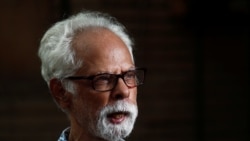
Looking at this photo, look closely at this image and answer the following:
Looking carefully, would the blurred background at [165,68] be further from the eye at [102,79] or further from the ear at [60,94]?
the eye at [102,79]

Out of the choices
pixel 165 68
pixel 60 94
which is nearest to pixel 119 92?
pixel 60 94

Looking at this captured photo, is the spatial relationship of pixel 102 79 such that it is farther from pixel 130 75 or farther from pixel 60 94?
pixel 60 94

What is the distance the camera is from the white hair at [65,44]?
10.7ft

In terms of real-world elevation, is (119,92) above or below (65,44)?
below

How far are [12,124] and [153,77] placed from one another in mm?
1382

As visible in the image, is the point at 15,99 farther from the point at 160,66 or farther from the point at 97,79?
the point at 97,79

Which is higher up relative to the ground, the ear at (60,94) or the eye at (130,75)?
the eye at (130,75)

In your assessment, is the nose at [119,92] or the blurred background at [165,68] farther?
the blurred background at [165,68]

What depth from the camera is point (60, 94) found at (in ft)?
11.1

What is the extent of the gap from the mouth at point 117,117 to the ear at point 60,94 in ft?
0.89

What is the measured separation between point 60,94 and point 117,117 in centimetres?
35

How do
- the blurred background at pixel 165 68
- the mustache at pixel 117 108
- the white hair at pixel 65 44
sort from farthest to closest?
the blurred background at pixel 165 68, the white hair at pixel 65 44, the mustache at pixel 117 108

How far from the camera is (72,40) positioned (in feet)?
10.9

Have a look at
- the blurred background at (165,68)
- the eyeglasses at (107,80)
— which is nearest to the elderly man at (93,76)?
the eyeglasses at (107,80)
